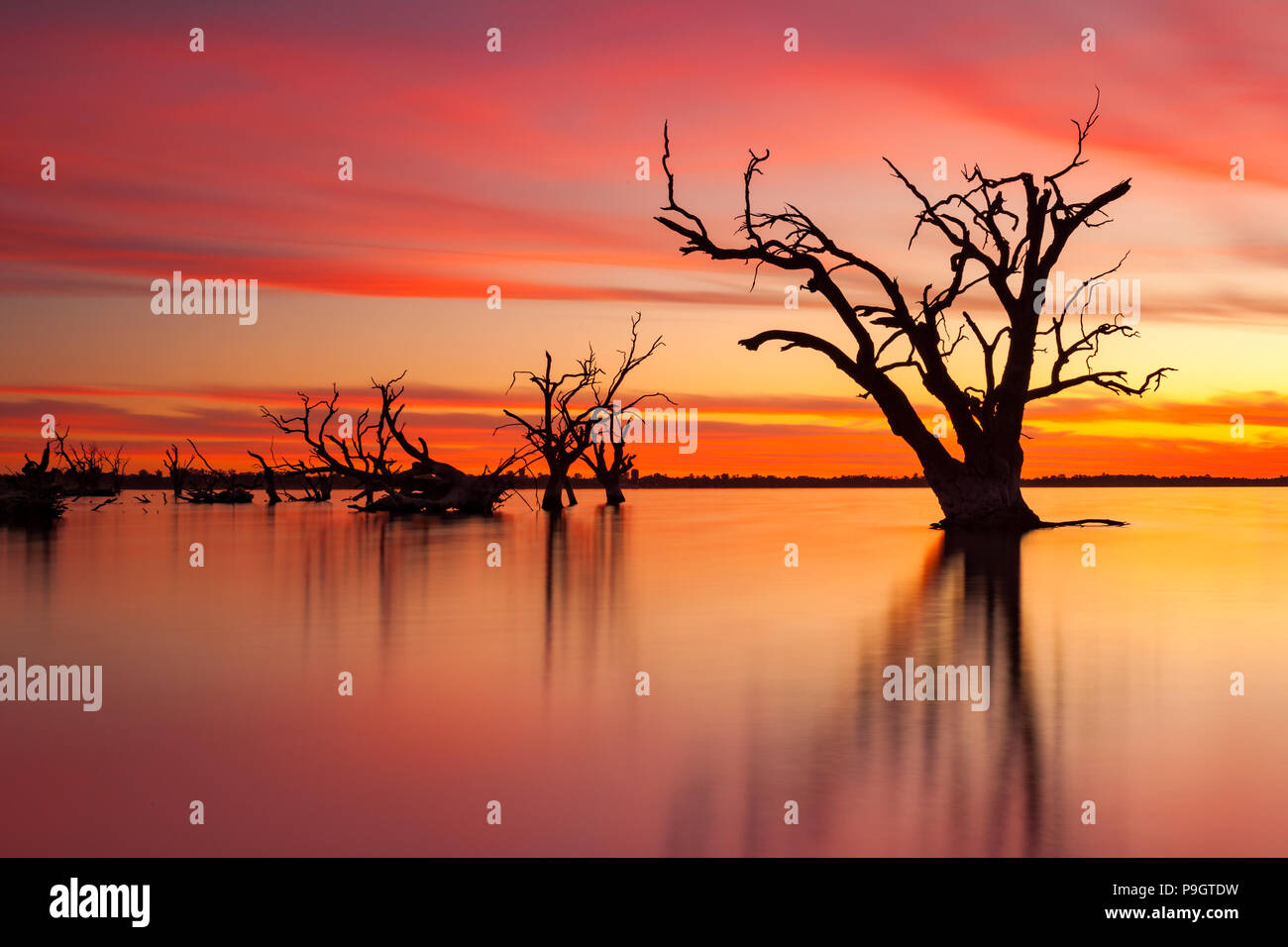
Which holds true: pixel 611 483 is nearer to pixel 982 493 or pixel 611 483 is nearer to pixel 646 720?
pixel 982 493

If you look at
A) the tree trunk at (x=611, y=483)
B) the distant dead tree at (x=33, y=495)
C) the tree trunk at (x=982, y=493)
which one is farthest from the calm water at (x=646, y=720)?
the tree trunk at (x=611, y=483)

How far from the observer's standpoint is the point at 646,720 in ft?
25.5

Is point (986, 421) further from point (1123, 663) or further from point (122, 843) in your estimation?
point (122, 843)

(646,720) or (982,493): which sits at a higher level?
(982,493)

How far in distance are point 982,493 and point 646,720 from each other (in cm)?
2356

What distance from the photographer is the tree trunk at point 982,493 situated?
29656 millimetres

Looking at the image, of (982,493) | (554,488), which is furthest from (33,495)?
(982,493)

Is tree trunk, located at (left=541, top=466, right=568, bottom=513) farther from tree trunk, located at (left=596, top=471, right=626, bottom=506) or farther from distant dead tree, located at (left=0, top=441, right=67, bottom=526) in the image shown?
distant dead tree, located at (left=0, top=441, right=67, bottom=526)

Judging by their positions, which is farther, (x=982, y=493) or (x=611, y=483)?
(x=611, y=483)

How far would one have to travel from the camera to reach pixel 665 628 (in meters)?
12.6

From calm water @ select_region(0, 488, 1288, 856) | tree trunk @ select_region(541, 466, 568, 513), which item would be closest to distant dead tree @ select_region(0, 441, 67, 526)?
tree trunk @ select_region(541, 466, 568, 513)

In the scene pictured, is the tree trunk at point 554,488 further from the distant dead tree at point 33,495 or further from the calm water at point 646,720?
the calm water at point 646,720

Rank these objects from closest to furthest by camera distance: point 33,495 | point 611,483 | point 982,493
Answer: point 982,493 < point 33,495 < point 611,483
